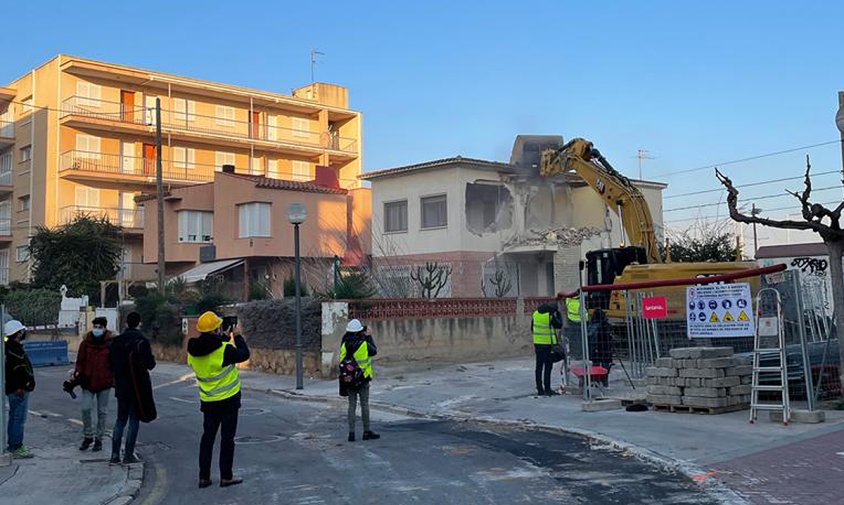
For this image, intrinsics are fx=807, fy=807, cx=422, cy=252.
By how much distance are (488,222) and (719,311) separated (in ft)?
76.4

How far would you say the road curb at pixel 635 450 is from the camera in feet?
24.8

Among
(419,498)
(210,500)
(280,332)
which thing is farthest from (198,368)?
(280,332)

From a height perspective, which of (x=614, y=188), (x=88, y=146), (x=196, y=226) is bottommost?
(x=614, y=188)

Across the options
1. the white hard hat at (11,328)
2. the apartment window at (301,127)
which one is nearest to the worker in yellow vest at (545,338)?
the white hard hat at (11,328)

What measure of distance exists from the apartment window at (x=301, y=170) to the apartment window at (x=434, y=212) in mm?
21561

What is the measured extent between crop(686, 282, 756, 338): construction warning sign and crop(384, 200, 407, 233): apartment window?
2437 centimetres

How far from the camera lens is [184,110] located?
5078cm

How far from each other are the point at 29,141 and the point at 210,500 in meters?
47.9

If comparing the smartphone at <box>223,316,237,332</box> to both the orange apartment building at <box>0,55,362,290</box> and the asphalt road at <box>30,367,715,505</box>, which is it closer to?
the asphalt road at <box>30,367,715,505</box>

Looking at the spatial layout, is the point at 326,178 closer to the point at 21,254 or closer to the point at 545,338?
the point at 21,254

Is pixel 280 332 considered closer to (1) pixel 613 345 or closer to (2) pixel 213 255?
(1) pixel 613 345

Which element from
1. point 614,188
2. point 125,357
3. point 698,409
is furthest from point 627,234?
point 125,357

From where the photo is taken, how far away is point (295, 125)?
184 ft

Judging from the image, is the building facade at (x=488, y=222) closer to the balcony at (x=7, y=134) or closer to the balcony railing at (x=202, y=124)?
the balcony railing at (x=202, y=124)
